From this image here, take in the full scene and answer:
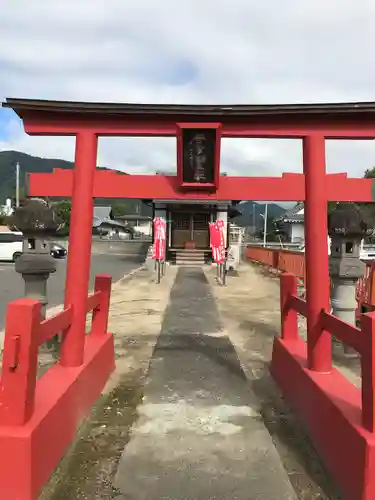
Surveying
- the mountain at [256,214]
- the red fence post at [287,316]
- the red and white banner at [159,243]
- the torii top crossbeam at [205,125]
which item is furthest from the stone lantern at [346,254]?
the mountain at [256,214]

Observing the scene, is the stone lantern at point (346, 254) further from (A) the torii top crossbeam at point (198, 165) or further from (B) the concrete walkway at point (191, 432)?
(A) the torii top crossbeam at point (198, 165)

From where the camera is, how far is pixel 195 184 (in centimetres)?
448

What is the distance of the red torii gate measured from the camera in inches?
168

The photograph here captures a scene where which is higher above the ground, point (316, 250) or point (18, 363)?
point (316, 250)

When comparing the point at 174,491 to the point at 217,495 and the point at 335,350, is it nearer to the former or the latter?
the point at 217,495

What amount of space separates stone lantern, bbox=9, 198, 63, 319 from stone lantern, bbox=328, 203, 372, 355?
13.8ft

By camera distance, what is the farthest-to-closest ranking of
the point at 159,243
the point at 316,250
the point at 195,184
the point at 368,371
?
the point at 159,243, the point at 195,184, the point at 316,250, the point at 368,371

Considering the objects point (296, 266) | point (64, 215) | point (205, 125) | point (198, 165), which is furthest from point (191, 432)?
point (64, 215)

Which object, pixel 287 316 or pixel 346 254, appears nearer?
pixel 287 316

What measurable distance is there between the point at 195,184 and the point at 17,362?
2423 millimetres

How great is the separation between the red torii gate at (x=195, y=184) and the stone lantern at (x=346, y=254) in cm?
236

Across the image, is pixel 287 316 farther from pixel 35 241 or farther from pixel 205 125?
pixel 35 241

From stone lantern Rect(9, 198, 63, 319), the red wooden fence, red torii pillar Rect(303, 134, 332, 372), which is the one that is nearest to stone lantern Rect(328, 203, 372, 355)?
the red wooden fence

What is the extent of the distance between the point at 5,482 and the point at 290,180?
341cm
